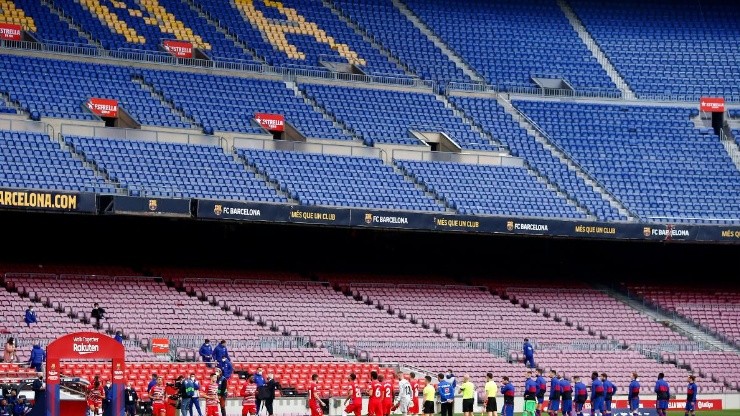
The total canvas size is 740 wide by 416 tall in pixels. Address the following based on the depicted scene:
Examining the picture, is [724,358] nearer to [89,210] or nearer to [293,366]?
[293,366]

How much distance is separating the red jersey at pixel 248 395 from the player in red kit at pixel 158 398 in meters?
2.39

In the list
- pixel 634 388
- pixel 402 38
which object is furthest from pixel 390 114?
pixel 634 388

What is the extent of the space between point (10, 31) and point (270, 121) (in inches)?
409

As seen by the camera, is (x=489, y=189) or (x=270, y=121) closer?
(x=489, y=189)

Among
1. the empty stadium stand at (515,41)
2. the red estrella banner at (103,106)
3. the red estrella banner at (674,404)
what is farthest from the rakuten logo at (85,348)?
the empty stadium stand at (515,41)

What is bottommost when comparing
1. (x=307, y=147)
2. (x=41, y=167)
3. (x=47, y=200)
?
(x=47, y=200)

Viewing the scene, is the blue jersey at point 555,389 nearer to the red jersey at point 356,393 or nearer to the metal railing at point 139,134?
the red jersey at point 356,393

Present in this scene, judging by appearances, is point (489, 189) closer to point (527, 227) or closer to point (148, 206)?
point (527, 227)

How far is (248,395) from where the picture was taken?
1607 inches

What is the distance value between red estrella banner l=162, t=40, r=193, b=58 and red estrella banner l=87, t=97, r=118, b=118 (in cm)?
578

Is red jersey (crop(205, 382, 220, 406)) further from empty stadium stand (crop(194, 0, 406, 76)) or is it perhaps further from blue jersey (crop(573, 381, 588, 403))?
empty stadium stand (crop(194, 0, 406, 76))

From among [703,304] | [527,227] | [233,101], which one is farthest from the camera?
[703,304]

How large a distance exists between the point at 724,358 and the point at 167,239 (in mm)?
20932

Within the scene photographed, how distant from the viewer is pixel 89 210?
4703 centimetres
